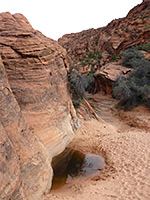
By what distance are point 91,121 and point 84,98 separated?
2.09 meters

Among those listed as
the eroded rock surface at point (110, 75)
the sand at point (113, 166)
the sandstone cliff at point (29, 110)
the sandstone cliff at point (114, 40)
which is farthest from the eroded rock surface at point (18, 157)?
the sandstone cliff at point (114, 40)

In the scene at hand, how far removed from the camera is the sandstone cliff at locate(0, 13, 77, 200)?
401 cm

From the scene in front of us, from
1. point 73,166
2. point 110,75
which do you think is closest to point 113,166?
point 73,166

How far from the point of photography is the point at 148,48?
21.3 meters

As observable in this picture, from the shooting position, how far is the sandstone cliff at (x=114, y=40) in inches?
1120

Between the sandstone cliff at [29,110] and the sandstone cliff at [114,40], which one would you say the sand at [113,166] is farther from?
the sandstone cliff at [114,40]

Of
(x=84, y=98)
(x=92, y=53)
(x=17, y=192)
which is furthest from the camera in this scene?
(x=92, y=53)

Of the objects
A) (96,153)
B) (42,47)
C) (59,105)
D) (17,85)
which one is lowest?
(96,153)

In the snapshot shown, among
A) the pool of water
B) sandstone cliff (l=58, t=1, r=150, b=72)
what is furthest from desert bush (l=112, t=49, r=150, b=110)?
sandstone cliff (l=58, t=1, r=150, b=72)

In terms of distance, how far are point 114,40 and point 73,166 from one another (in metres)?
32.2

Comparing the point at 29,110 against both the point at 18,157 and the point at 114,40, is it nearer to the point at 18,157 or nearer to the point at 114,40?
the point at 18,157

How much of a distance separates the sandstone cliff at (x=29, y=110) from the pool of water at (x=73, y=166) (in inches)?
18.4

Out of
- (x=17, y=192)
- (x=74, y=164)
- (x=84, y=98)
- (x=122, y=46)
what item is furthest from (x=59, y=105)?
(x=122, y=46)

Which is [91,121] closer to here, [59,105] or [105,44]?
[59,105]
